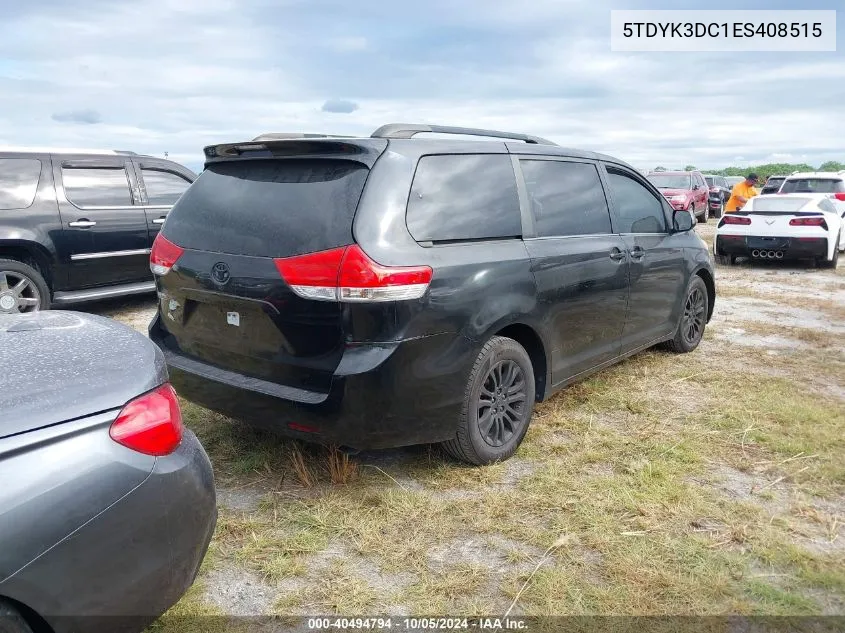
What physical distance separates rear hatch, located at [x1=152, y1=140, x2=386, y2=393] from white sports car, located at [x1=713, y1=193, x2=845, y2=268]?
33.8 feet

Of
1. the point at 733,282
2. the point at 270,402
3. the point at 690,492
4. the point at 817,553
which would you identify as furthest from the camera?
the point at 733,282

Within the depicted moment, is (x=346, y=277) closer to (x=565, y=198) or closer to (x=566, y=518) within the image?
(x=566, y=518)

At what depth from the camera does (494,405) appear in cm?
369

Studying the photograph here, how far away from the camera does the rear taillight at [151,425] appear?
1.94 metres

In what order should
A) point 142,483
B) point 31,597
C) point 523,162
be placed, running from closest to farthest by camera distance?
point 31,597 → point 142,483 → point 523,162

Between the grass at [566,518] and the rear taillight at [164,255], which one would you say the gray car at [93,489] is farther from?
the rear taillight at [164,255]

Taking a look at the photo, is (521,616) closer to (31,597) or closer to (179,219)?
(31,597)

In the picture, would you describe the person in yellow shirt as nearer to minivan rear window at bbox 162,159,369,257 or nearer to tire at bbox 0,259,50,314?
tire at bbox 0,259,50,314

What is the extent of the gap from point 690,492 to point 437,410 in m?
1.36

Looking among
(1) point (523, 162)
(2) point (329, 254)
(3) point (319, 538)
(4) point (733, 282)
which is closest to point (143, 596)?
(3) point (319, 538)

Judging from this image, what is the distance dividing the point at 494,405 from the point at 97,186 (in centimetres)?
589

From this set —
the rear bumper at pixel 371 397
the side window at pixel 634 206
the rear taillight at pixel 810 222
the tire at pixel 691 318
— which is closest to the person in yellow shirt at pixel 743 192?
the rear taillight at pixel 810 222

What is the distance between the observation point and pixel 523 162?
13.1 ft

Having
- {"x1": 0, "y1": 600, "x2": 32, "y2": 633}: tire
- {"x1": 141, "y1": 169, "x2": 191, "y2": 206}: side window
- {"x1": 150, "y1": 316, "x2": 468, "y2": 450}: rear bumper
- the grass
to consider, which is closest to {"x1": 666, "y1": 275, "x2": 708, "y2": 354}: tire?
the grass
